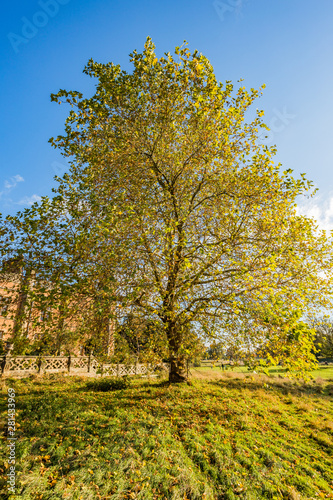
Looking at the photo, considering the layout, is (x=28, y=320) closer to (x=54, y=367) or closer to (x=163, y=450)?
(x=163, y=450)

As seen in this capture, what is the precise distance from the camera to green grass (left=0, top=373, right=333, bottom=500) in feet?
15.8

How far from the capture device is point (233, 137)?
33.5ft

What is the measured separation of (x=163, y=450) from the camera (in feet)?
20.4

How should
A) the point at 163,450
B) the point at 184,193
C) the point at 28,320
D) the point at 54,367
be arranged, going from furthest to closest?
the point at 54,367 → the point at 184,193 → the point at 28,320 → the point at 163,450

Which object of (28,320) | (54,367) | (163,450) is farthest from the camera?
(54,367)

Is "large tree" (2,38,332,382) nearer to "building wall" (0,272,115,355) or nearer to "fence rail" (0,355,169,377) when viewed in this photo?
"building wall" (0,272,115,355)

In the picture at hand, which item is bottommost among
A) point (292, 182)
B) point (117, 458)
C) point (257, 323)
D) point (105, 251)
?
point (117, 458)

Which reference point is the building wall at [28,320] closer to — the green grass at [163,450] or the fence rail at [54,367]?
the green grass at [163,450]

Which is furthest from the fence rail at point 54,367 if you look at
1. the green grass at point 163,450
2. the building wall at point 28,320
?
the building wall at point 28,320

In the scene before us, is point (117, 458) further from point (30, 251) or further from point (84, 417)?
point (30, 251)

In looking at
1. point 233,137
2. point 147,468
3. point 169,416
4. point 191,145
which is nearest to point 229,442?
point 169,416

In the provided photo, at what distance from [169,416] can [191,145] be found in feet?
33.1

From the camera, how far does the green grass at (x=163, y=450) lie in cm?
483

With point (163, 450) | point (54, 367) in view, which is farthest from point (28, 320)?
point (54, 367)
